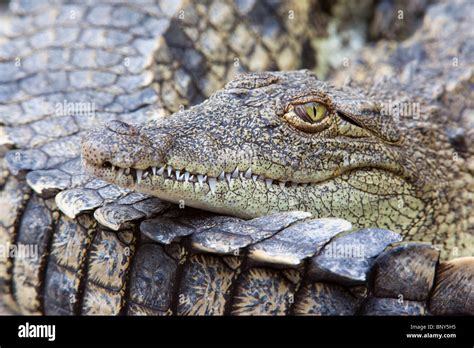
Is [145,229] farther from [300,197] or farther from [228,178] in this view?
[300,197]

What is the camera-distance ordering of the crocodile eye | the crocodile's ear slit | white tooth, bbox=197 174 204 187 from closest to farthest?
white tooth, bbox=197 174 204 187, the crocodile eye, the crocodile's ear slit

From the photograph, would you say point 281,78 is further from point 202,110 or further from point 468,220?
point 468,220

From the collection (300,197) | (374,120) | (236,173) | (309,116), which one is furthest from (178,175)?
(374,120)

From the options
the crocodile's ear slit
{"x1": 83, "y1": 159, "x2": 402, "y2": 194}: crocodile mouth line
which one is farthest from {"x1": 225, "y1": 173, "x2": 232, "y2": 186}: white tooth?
the crocodile's ear slit

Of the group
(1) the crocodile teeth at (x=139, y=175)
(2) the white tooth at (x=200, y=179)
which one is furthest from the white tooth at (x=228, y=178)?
(1) the crocodile teeth at (x=139, y=175)

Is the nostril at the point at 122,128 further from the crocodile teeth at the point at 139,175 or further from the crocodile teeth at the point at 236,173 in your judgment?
the crocodile teeth at the point at 236,173

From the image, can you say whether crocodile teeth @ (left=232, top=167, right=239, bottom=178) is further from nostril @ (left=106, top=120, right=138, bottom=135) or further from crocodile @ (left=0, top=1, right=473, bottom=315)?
nostril @ (left=106, top=120, right=138, bottom=135)
